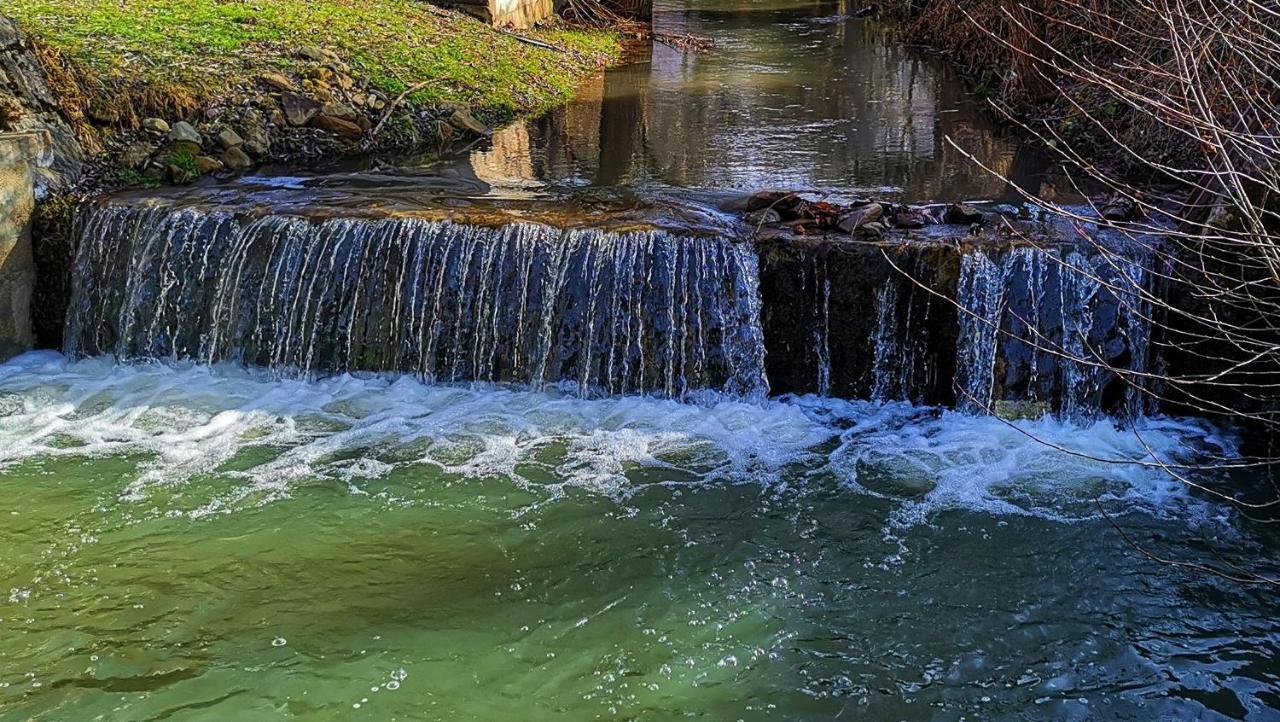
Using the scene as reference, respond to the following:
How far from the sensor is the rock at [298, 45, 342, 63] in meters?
10.7

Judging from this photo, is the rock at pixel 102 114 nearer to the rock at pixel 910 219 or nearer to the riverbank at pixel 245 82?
the riverbank at pixel 245 82

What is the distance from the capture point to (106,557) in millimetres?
4820

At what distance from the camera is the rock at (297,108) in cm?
970

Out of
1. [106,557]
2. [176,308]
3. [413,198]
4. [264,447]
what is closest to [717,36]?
[413,198]

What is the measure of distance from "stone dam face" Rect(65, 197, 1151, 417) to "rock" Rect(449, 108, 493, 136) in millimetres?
3708

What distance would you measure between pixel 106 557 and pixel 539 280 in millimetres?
2929

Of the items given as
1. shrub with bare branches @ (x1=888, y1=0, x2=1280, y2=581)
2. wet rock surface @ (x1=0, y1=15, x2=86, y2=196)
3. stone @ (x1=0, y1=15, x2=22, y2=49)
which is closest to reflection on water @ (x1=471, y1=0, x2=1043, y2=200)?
shrub with bare branches @ (x1=888, y1=0, x2=1280, y2=581)

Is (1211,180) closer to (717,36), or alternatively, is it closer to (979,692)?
(979,692)

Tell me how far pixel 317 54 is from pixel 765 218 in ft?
18.4

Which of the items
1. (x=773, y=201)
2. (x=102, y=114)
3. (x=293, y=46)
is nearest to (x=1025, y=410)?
(x=773, y=201)

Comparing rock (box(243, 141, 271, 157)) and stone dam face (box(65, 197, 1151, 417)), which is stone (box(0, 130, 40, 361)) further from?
rock (box(243, 141, 271, 157))

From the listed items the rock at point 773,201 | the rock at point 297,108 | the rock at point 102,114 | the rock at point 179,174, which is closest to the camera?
the rock at point 773,201

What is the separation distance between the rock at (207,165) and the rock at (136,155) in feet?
1.03

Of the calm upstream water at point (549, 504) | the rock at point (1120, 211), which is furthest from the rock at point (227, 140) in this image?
the rock at point (1120, 211)
